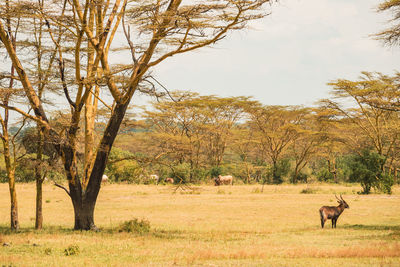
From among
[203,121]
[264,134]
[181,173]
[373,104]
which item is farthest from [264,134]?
[181,173]

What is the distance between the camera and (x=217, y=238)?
11969mm

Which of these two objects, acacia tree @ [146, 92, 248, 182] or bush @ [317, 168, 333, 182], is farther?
bush @ [317, 168, 333, 182]

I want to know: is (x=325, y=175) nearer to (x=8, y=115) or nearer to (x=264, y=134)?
(x=264, y=134)

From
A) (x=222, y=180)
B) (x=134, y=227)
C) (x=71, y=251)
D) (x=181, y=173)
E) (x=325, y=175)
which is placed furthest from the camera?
(x=325, y=175)

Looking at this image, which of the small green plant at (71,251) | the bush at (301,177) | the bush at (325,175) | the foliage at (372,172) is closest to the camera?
the small green plant at (71,251)

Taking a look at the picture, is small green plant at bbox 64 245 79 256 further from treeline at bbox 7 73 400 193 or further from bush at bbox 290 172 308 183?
bush at bbox 290 172 308 183

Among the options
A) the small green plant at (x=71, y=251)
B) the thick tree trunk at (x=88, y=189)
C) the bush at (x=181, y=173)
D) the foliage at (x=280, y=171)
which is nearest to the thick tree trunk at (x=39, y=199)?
the thick tree trunk at (x=88, y=189)

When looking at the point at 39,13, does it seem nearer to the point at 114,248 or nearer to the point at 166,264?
the point at 114,248

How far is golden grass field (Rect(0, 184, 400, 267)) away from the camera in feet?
26.9

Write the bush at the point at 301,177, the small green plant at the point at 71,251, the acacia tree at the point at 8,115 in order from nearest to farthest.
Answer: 1. the small green plant at the point at 71,251
2. the acacia tree at the point at 8,115
3. the bush at the point at 301,177

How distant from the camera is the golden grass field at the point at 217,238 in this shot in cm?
820

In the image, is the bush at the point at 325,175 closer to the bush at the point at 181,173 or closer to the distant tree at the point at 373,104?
the distant tree at the point at 373,104

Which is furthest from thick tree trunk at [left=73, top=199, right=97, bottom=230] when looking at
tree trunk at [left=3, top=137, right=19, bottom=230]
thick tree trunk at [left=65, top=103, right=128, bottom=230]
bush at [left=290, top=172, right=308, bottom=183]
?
bush at [left=290, top=172, right=308, bottom=183]

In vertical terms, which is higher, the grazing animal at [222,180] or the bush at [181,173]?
the bush at [181,173]
